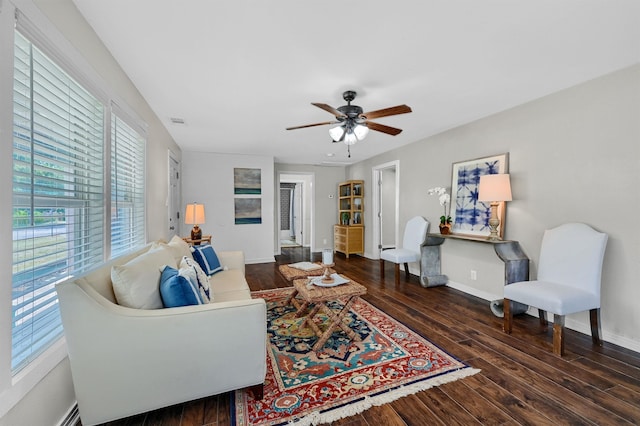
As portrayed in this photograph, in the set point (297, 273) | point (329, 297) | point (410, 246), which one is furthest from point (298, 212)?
point (329, 297)

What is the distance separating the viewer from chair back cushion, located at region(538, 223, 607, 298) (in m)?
2.29

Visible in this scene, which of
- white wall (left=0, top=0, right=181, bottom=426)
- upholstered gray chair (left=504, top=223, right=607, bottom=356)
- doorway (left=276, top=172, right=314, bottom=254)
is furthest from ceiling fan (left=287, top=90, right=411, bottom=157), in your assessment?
doorway (left=276, top=172, right=314, bottom=254)

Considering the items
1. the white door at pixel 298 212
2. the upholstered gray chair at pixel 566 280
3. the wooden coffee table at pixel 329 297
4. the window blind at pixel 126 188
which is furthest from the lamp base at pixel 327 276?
the white door at pixel 298 212

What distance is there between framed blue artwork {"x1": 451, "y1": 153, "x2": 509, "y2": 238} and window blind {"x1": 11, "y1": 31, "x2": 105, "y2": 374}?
13.2ft

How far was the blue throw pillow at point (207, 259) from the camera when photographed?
9.70 ft

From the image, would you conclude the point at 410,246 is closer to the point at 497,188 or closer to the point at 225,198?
the point at 497,188

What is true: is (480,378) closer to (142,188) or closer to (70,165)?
(70,165)

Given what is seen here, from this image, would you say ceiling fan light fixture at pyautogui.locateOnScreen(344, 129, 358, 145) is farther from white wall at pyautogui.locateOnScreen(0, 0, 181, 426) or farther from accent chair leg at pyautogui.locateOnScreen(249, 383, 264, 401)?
accent chair leg at pyautogui.locateOnScreen(249, 383, 264, 401)

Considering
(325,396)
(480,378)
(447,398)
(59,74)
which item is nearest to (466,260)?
(480,378)

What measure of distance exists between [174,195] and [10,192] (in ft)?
13.1

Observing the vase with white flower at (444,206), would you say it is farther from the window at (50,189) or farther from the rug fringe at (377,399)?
the window at (50,189)

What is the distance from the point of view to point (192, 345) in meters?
1.46

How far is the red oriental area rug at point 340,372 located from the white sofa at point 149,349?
0.74 ft

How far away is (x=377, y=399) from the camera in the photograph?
66.2 inches
